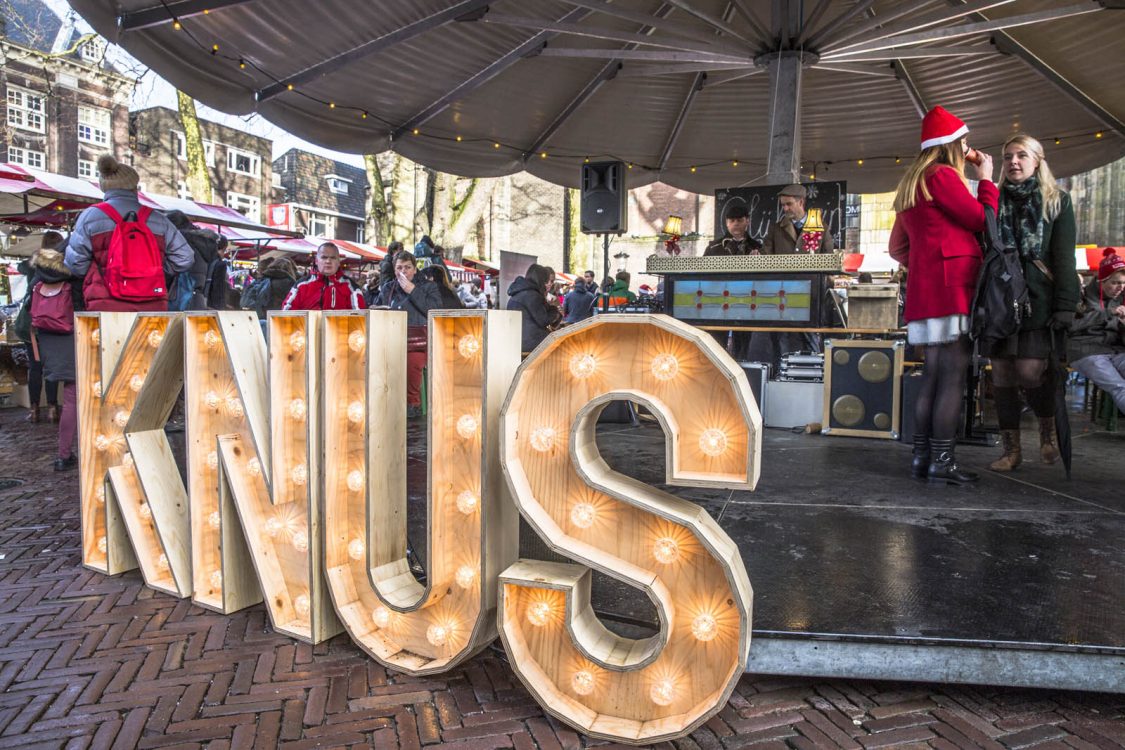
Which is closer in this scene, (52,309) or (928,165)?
(928,165)

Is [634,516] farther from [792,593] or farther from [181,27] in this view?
[181,27]

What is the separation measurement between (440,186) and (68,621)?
1513 centimetres

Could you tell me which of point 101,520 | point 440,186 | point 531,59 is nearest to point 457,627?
point 101,520

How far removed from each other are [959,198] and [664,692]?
2.58 metres

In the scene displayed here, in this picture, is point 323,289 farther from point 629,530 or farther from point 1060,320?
point 1060,320

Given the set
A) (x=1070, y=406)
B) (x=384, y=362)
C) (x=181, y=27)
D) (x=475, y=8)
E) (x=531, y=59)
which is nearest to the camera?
(x=384, y=362)

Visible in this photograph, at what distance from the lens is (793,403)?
5.17m

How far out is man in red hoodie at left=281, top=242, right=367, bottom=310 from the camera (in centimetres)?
566

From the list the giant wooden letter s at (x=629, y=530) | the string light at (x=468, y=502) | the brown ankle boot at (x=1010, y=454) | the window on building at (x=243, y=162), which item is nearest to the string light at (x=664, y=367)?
the giant wooden letter s at (x=629, y=530)

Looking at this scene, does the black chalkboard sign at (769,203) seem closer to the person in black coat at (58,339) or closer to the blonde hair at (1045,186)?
the blonde hair at (1045,186)

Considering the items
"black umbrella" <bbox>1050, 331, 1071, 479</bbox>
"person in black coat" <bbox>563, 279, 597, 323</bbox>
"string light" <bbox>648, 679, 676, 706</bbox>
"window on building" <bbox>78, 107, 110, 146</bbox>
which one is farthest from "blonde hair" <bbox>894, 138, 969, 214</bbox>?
A: "window on building" <bbox>78, 107, 110, 146</bbox>

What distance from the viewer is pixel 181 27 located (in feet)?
16.1

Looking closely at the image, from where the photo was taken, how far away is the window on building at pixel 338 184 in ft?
132

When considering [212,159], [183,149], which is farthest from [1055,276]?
[212,159]
